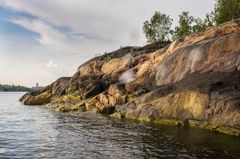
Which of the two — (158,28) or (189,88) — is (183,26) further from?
(189,88)

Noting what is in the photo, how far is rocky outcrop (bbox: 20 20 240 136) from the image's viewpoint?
40019 mm

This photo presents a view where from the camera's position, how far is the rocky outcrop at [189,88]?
131ft

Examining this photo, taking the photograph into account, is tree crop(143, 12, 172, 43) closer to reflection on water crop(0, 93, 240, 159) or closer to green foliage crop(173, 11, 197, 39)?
green foliage crop(173, 11, 197, 39)

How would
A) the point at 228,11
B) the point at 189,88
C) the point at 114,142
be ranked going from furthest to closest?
the point at 228,11, the point at 189,88, the point at 114,142

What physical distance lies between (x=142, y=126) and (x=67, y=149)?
16962 millimetres

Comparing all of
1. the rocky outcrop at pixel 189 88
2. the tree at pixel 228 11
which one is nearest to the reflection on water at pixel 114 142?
the rocky outcrop at pixel 189 88

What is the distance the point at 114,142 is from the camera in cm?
3216

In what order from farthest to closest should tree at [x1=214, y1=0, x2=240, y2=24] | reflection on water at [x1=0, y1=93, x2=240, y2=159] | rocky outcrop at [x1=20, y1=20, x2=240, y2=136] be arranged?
tree at [x1=214, y1=0, x2=240, y2=24]
rocky outcrop at [x1=20, y1=20, x2=240, y2=136]
reflection on water at [x1=0, y1=93, x2=240, y2=159]

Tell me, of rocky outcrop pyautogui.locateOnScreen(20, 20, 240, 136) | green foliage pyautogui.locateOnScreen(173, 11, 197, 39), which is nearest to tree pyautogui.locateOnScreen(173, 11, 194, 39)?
green foliage pyautogui.locateOnScreen(173, 11, 197, 39)

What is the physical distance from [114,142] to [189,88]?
57.8 ft

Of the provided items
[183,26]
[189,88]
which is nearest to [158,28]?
[183,26]

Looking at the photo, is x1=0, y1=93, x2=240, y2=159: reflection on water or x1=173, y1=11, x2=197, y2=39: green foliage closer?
x1=0, y1=93, x2=240, y2=159: reflection on water

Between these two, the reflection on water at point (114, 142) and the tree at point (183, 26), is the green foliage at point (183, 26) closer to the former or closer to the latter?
the tree at point (183, 26)

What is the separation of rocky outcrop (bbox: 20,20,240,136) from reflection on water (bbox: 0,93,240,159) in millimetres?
3030
